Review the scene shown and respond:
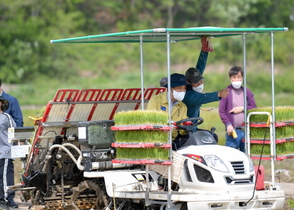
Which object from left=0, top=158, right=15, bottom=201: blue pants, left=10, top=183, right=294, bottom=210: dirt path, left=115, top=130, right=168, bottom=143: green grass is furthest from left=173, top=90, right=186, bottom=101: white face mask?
left=0, top=158, right=15, bottom=201: blue pants

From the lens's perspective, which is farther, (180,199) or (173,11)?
(173,11)

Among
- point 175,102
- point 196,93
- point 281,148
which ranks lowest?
point 281,148

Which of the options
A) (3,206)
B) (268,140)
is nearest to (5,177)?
(3,206)

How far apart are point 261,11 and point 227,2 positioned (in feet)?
10.2

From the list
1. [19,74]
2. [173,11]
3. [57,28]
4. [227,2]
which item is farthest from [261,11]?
[19,74]

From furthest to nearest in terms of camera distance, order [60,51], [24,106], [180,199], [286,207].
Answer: [60,51] → [24,106] → [286,207] → [180,199]

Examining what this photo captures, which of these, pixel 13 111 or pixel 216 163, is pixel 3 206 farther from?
pixel 216 163

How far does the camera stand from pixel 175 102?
9.76 m

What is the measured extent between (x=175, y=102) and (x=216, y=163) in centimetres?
136

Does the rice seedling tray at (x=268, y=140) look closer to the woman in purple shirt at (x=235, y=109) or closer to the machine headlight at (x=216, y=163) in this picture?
the machine headlight at (x=216, y=163)

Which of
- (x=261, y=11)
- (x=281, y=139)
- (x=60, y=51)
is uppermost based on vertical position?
(x=261, y=11)

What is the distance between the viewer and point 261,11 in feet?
156

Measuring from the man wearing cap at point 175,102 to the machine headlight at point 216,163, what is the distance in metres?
0.80

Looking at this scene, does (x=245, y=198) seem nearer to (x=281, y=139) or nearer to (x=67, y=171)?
(x=281, y=139)
